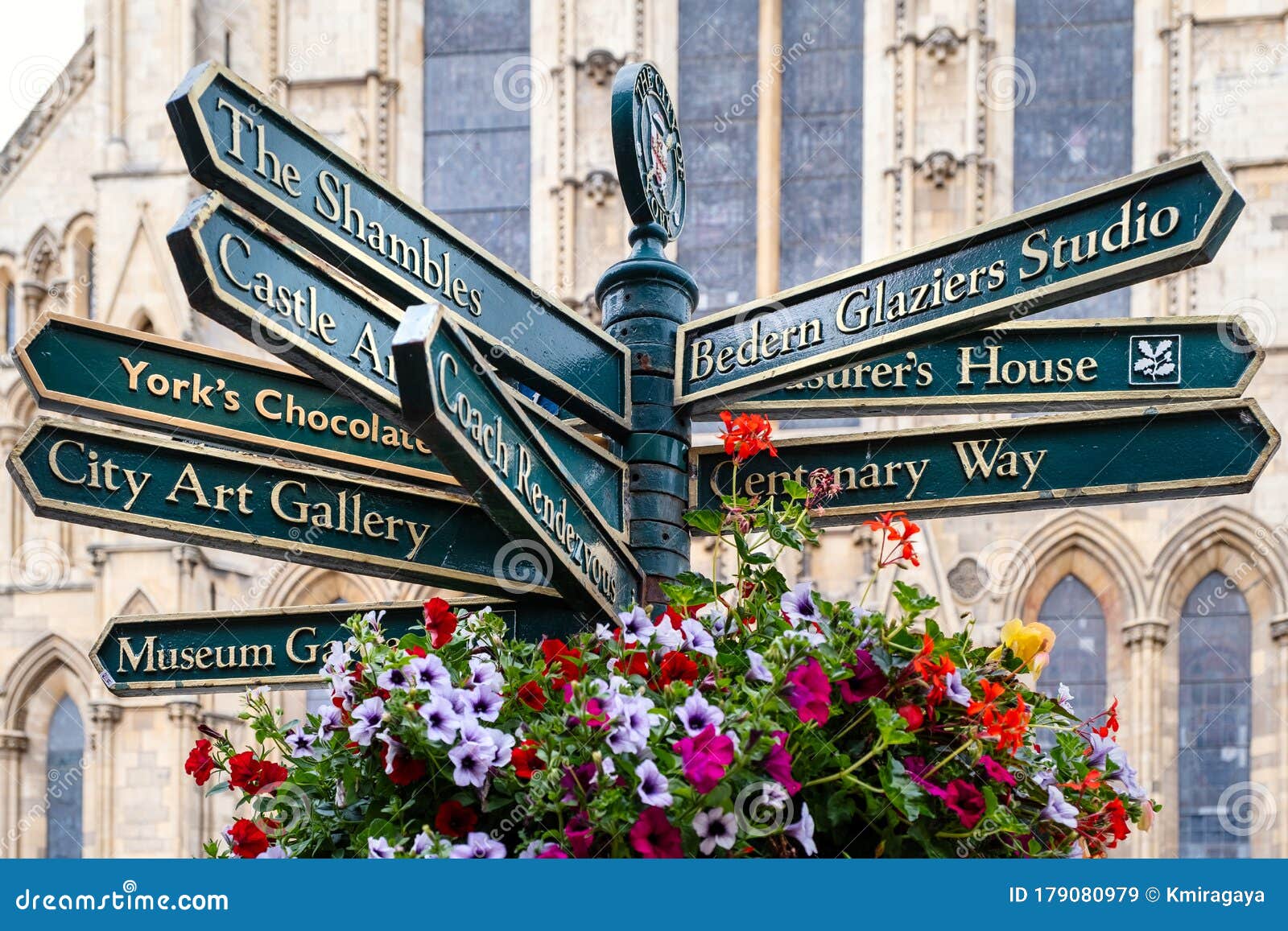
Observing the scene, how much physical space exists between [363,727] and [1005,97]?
13004mm

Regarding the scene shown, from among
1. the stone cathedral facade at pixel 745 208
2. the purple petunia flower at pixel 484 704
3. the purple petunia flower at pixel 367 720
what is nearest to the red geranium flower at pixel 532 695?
the purple petunia flower at pixel 484 704

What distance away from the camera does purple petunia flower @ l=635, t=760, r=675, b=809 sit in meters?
1.57

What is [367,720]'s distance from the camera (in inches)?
69.2

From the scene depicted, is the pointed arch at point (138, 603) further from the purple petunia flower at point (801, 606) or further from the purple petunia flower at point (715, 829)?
the purple petunia flower at point (715, 829)

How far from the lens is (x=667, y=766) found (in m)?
1.62

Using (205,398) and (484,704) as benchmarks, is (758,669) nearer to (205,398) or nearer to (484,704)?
(484,704)

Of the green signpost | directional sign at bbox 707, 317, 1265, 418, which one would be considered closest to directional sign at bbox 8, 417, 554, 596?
the green signpost

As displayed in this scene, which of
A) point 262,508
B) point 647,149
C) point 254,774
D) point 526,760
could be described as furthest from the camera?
point 647,149

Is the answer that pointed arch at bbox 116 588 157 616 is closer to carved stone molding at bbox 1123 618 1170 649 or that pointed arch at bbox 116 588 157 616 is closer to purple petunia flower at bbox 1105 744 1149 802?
carved stone molding at bbox 1123 618 1170 649

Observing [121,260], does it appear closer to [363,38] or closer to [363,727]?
[363,38]

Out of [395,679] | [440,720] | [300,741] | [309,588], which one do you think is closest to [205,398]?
[300,741]

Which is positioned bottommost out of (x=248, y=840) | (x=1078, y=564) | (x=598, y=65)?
(x=248, y=840)

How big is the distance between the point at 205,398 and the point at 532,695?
3.29ft

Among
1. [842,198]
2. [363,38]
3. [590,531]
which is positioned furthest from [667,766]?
[363,38]
